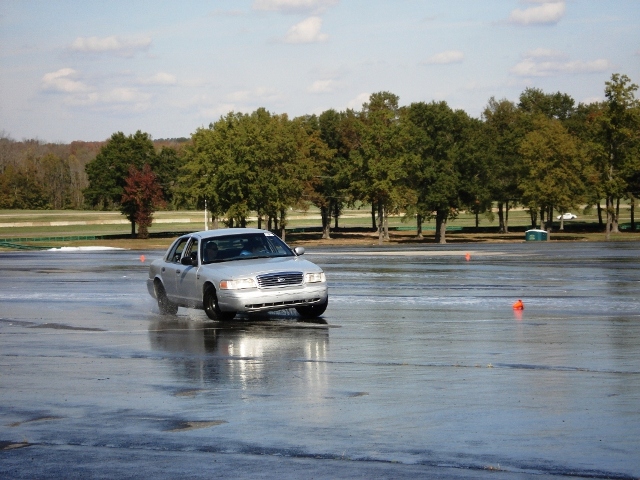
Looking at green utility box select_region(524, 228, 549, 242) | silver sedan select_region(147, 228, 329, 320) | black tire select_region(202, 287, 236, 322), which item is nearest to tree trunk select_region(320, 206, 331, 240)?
green utility box select_region(524, 228, 549, 242)

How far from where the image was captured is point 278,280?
17.2m

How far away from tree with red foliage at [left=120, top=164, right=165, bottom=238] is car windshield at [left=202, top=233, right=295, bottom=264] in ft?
277

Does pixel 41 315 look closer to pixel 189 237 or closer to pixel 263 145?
pixel 189 237

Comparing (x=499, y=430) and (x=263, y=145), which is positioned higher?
(x=263, y=145)

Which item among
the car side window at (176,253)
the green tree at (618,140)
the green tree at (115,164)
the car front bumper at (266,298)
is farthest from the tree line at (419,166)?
the car front bumper at (266,298)

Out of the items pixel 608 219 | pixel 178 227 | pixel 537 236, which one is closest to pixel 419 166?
pixel 608 219

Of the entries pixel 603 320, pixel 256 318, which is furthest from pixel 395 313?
pixel 603 320

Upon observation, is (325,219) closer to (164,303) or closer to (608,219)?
(608,219)

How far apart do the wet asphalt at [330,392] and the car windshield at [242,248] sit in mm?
1184

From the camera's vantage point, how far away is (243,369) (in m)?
11.6

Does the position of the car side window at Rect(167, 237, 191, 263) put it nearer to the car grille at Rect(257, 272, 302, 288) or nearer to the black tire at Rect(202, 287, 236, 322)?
the black tire at Rect(202, 287, 236, 322)

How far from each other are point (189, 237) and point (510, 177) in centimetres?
8113

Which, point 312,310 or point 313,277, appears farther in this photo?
point 312,310

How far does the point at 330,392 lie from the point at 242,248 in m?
9.44
